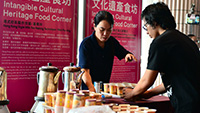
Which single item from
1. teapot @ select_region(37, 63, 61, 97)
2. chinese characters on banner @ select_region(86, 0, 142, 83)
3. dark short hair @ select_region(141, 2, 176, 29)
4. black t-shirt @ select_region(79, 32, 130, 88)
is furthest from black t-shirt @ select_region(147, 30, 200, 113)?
chinese characters on banner @ select_region(86, 0, 142, 83)

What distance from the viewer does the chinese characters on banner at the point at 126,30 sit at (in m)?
3.88

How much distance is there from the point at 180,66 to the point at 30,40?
6.76 ft

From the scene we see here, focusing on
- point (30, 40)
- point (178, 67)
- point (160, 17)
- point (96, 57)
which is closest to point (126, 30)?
point (96, 57)

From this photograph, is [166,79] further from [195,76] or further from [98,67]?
[98,67]

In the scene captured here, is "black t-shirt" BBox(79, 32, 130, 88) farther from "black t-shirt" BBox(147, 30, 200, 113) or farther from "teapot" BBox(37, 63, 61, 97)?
"black t-shirt" BBox(147, 30, 200, 113)

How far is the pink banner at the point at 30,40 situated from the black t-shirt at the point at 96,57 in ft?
2.71

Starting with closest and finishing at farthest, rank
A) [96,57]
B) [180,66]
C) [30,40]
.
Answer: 1. [180,66]
2. [96,57]
3. [30,40]

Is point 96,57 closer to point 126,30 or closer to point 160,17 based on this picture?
point 160,17

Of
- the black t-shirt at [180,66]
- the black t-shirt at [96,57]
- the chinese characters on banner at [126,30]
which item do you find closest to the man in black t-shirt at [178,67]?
the black t-shirt at [180,66]

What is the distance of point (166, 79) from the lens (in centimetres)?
183

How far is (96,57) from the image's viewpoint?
2.68 metres

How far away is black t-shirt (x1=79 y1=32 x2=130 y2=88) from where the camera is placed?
8.42 feet

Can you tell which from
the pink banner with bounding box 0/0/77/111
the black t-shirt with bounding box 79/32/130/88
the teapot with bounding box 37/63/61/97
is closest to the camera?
the teapot with bounding box 37/63/61/97

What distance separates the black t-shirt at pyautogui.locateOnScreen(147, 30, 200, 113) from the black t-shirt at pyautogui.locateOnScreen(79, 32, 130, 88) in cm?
93
